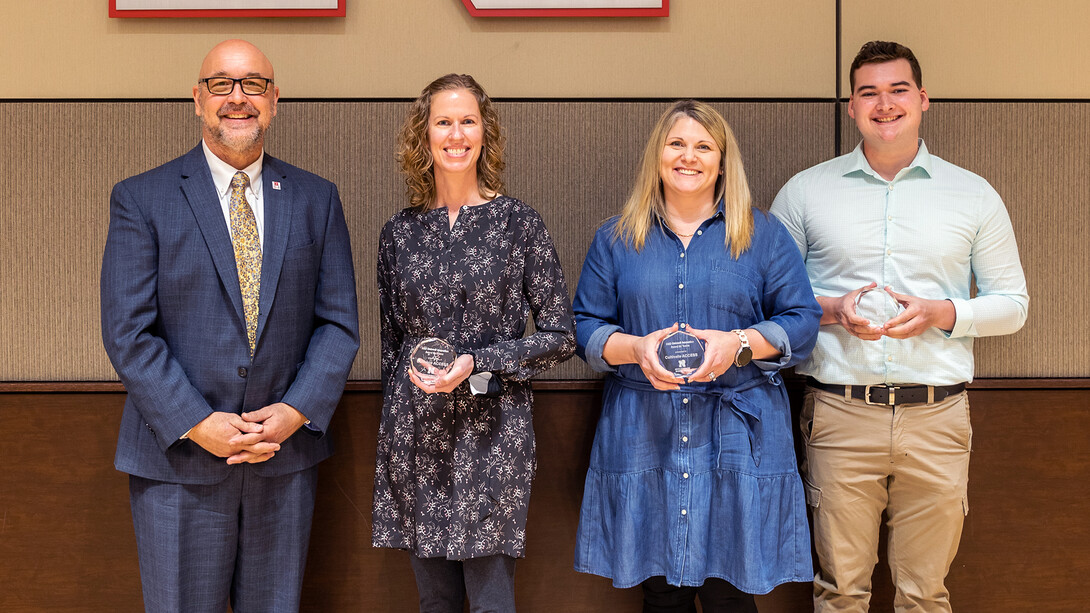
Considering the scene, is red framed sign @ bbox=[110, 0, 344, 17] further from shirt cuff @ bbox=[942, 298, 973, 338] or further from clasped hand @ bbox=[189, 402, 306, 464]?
shirt cuff @ bbox=[942, 298, 973, 338]

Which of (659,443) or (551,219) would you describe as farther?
(551,219)

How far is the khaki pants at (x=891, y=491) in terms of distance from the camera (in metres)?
2.15

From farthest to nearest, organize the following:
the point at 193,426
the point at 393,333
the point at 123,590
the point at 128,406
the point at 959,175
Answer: the point at 123,590, the point at 959,175, the point at 393,333, the point at 128,406, the point at 193,426

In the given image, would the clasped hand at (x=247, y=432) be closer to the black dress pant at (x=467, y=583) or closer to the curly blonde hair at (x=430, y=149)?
the black dress pant at (x=467, y=583)

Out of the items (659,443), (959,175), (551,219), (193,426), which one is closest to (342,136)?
(551,219)

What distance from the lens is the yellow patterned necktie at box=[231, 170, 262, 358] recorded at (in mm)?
1911

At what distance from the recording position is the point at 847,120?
101 inches

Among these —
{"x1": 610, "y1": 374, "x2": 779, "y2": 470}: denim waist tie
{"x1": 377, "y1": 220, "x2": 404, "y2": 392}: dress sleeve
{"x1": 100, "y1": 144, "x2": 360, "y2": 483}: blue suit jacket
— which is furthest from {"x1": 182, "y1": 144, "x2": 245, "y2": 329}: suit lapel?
{"x1": 610, "y1": 374, "x2": 779, "y2": 470}: denim waist tie

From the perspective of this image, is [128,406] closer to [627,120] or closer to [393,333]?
[393,333]

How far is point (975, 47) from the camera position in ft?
8.41

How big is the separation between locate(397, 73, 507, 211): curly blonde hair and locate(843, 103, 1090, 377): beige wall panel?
1443 millimetres

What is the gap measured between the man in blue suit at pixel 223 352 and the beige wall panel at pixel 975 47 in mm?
1791

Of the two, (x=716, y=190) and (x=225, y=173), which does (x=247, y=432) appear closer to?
(x=225, y=173)

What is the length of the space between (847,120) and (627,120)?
708mm
